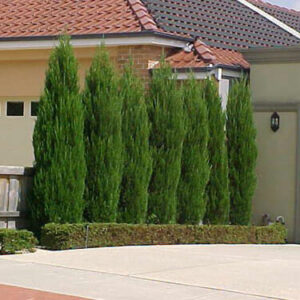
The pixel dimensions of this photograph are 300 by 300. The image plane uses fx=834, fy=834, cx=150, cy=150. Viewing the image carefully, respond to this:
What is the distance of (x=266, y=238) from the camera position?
1792 cm

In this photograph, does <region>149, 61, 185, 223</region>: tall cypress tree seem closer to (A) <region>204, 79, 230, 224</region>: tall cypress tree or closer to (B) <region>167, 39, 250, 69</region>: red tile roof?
(A) <region>204, 79, 230, 224</region>: tall cypress tree

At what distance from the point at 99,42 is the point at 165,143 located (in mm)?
3283

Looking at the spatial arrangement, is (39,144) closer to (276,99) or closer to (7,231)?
(7,231)

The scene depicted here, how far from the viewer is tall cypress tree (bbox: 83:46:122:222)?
15.0 m

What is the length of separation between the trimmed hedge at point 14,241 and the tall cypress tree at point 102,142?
2022 mm

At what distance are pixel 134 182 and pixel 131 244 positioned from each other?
4.16 ft

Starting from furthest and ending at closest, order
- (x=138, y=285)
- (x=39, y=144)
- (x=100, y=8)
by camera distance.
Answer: (x=100, y=8) → (x=39, y=144) → (x=138, y=285)

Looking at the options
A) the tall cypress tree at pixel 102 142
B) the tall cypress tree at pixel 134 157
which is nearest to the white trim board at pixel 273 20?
the tall cypress tree at pixel 134 157

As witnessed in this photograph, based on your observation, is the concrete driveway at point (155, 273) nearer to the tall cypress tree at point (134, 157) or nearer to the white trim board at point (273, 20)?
the tall cypress tree at point (134, 157)

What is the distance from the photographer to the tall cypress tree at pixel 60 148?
47.6 ft

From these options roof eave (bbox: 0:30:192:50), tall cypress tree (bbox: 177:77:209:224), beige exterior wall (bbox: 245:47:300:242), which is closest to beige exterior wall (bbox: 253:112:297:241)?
beige exterior wall (bbox: 245:47:300:242)

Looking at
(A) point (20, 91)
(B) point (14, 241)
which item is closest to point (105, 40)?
(A) point (20, 91)

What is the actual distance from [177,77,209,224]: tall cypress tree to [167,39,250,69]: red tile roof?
121 cm

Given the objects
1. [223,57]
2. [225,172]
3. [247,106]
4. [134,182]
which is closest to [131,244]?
[134,182]
